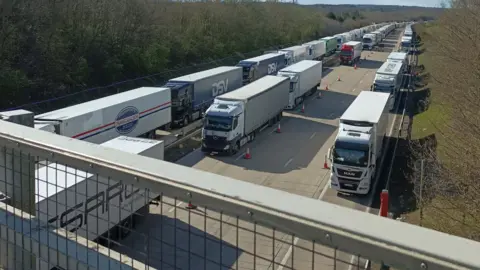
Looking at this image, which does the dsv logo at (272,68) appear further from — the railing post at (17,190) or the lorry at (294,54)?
the railing post at (17,190)

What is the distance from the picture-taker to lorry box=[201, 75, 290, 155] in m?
24.0

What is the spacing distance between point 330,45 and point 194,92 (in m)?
44.3

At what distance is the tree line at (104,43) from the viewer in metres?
28.5

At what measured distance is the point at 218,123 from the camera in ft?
79.1

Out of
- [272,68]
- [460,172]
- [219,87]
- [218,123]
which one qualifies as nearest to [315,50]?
[272,68]

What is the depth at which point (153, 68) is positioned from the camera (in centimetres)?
4103

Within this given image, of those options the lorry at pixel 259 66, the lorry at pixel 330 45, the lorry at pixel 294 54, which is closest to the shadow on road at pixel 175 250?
the lorry at pixel 259 66

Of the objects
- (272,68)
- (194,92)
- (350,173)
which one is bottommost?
(350,173)

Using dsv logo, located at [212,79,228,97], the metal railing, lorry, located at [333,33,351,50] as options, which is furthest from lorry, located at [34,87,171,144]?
lorry, located at [333,33,351,50]

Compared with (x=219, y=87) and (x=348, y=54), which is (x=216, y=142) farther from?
(x=348, y=54)

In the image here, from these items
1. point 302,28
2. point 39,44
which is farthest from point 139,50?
point 302,28

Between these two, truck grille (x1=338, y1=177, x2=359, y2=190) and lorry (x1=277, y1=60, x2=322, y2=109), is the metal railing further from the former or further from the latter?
lorry (x1=277, y1=60, x2=322, y2=109)

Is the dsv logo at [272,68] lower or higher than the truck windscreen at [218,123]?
higher

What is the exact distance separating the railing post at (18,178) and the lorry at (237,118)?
68.0ft
